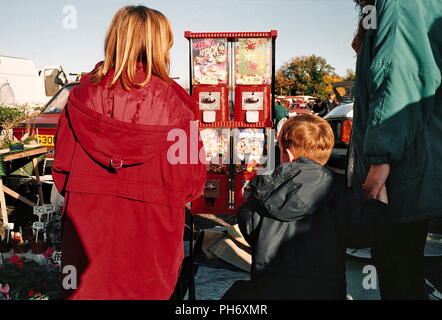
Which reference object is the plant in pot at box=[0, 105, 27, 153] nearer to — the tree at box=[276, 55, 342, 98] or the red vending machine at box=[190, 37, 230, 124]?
the red vending machine at box=[190, 37, 230, 124]

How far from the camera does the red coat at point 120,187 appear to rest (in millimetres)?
1552

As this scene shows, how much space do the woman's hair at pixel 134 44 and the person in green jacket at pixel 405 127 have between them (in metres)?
0.89

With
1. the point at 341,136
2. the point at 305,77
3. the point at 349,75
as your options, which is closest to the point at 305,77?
the point at 305,77

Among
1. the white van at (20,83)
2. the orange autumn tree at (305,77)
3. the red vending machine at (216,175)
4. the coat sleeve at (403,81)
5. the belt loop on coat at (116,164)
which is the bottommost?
the red vending machine at (216,175)

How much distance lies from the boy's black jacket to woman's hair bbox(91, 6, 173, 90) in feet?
2.35

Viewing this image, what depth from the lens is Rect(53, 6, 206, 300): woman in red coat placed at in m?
1.55

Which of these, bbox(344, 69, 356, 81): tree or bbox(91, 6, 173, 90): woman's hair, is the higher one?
bbox(344, 69, 356, 81): tree

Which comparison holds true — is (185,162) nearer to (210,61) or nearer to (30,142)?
(210,61)

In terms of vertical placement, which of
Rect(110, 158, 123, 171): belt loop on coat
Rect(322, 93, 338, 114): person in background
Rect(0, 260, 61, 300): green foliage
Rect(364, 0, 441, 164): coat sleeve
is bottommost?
Rect(0, 260, 61, 300): green foliage

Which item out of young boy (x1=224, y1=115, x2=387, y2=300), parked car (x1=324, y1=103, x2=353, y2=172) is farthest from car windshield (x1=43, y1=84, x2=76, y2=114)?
young boy (x1=224, y1=115, x2=387, y2=300)

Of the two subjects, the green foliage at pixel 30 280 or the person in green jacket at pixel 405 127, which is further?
the green foliage at pixel 30 280

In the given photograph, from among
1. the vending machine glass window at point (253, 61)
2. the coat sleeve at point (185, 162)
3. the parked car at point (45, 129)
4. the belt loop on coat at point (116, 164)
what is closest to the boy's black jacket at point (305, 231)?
the coat sleeve at point (185, 162)

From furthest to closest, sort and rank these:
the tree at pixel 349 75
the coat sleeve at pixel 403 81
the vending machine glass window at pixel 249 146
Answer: the tree at pixel 349 75, the vending machine glass window at pixel 249 146, the coat sleeve at pixel 403 81

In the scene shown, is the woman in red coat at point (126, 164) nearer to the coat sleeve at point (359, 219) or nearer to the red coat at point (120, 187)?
the red coat at point (120, 187)
